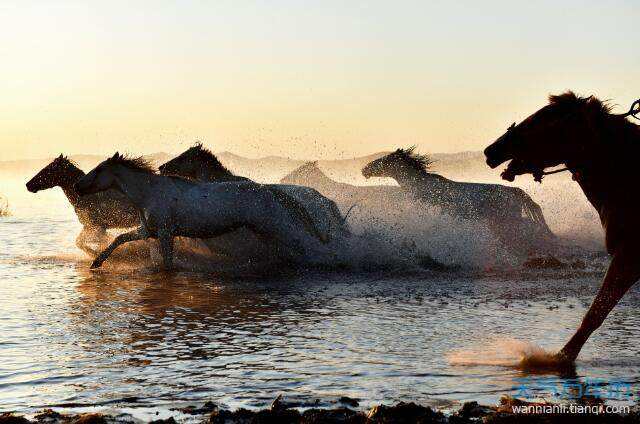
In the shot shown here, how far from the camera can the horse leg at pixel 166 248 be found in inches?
517

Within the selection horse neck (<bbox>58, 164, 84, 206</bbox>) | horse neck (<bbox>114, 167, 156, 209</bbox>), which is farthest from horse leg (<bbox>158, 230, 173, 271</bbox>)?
horse neck (<bbox>58, 164, 84, 206</bbox>)

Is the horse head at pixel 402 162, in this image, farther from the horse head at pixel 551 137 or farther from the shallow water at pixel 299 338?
the horse head at pixel 551 137

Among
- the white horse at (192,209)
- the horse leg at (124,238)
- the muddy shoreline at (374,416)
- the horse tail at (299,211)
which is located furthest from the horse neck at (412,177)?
the muddy shoreline at (374,416)

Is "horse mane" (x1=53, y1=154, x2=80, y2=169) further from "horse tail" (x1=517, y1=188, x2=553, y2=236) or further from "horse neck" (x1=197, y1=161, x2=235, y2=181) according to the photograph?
"horse tail" (x1=517, y1=188, x2=553, y2=236)

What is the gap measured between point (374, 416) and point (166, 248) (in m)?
8.86

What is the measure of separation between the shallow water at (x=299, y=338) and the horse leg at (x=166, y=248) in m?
0.84

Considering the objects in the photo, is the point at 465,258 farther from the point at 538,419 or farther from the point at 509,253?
the point at 538,419

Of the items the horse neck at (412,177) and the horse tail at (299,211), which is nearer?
the horse tail at (299,211)

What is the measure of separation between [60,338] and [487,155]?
381 cm

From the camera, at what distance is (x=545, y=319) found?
825cm

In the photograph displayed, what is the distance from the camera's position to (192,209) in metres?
13.3

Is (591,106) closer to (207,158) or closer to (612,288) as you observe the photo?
(612,288)

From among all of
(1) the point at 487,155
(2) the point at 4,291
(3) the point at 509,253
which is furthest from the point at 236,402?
(3) the point at 509,253

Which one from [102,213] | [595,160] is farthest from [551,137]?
[102,213]
